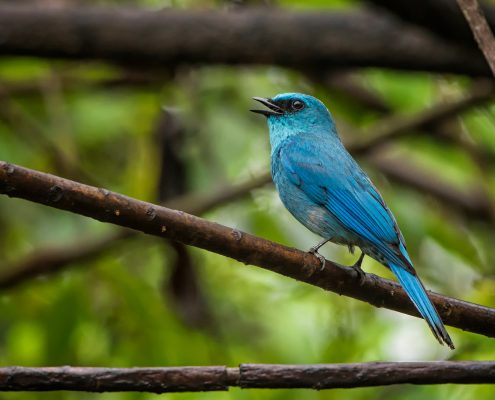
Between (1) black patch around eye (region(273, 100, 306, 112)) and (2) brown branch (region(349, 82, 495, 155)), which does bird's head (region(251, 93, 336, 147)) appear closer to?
(1) black patch around eye (region(273, 100, 306, 112))

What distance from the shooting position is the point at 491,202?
21.0 ft

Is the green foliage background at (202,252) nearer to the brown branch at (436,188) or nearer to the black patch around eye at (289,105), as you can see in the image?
the brown branch at (436,188)

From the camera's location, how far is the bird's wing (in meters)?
4.09

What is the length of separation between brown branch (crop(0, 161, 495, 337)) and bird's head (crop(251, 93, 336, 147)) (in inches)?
72.3

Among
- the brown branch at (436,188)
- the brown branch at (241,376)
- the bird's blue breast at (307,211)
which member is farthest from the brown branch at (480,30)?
the brown branch at (436,188)

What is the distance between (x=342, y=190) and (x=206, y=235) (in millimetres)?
1805

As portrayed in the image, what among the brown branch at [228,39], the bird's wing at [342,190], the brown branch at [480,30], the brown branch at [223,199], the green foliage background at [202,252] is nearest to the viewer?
the brown branch at [480,30]

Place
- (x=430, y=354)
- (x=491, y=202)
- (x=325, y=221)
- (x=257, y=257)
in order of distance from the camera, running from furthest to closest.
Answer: (x=491, y=202) → (x=430, y=354) → (x=325, y=221) → (x=257, y=257)

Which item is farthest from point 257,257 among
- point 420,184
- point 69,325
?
point 420,184

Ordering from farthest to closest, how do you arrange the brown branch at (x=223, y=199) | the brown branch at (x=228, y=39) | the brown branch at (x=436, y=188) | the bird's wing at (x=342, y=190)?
the brown branch at (x=436, y=188) → the brown branch at (x=228, y=39) → the brown branch at (x=223, y=199) → the bird's wing at (x=342, y=190)

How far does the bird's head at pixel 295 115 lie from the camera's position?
5.03 meters

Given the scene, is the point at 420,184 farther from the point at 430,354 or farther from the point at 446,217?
the point at 430,354

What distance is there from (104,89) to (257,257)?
412cm

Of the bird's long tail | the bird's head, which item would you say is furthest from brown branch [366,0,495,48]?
the bird's long tail
